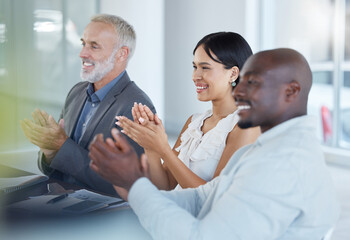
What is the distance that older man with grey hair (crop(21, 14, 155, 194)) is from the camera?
1835 millimetres

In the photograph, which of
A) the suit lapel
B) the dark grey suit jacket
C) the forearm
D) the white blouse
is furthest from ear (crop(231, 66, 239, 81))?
the forearm

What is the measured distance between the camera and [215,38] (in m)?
1.74

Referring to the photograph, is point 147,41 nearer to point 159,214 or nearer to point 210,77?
point 210,77

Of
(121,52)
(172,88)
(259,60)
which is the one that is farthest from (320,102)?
(259,60)

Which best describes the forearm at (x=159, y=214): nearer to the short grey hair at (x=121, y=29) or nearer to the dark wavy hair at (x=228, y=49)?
the dark wavy hair at (x=228, y=49)

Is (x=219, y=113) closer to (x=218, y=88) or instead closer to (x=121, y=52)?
(x=218, y=88)

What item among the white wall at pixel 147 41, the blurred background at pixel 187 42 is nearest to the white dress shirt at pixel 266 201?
the blurred background at pixel 187 42

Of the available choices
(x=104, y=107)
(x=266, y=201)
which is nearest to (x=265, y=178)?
(x=266, y=201)

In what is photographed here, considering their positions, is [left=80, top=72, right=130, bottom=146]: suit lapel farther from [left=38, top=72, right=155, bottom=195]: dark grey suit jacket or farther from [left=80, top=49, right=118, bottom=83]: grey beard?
[left=80, top=49, right=118, bottom=83]: grey beard

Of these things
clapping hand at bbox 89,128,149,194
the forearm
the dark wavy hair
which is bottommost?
the forearm

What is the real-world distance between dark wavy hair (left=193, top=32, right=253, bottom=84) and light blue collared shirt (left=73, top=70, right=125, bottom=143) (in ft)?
2.12

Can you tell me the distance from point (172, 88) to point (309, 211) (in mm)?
6149

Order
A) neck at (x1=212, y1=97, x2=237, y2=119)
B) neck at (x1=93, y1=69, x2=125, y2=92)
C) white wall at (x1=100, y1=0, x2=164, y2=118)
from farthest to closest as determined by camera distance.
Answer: white wall at (x1=100, y1=0, x2=164, y2=118) → neck at (x1=93, y1=69, x2=125, y2=92) → neck at (x1=212, y1=97, x2=237, y2=119)

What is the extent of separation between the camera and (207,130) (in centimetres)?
181
